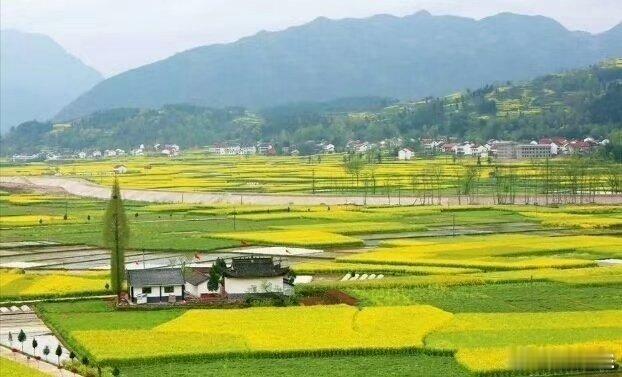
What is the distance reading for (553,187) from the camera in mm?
76500

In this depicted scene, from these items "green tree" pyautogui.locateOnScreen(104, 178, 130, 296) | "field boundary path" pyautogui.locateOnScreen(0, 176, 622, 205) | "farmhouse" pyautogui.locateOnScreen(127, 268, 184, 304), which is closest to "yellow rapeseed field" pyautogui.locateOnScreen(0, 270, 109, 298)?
"green tree" pyautogui.locateOnScreen(104, 178, 130, 296)

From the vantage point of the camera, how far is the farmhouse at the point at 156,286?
31.7 meters

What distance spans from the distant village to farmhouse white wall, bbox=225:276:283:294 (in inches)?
3466

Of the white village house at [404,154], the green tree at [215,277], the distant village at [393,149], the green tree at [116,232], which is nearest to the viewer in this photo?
the green tree at [215,277]

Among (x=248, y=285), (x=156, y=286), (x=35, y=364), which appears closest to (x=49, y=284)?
(x=156, y=286)

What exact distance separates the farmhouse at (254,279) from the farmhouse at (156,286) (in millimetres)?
1578

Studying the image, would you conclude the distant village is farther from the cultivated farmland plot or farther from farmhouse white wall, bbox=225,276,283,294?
farmhouse white wall, bbox=225,276,283,294

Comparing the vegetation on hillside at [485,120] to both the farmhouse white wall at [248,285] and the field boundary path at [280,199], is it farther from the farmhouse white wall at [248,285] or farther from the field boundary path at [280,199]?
the farmhouse white wall at [248,285]

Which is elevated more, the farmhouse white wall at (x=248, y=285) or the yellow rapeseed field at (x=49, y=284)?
the farmhouse white wall at (x=248, y=285)

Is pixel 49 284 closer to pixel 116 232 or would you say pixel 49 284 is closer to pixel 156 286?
pixel 116 232

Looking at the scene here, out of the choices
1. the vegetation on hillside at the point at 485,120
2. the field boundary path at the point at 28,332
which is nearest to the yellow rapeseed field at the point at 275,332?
the field boundary path at the point at 28,332

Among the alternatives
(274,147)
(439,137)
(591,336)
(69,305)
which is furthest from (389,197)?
(274,147)

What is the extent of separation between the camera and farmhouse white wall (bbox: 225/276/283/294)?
1254 inches

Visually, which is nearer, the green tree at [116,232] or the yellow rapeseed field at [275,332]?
the yellow rapeseed field at [275,332]
